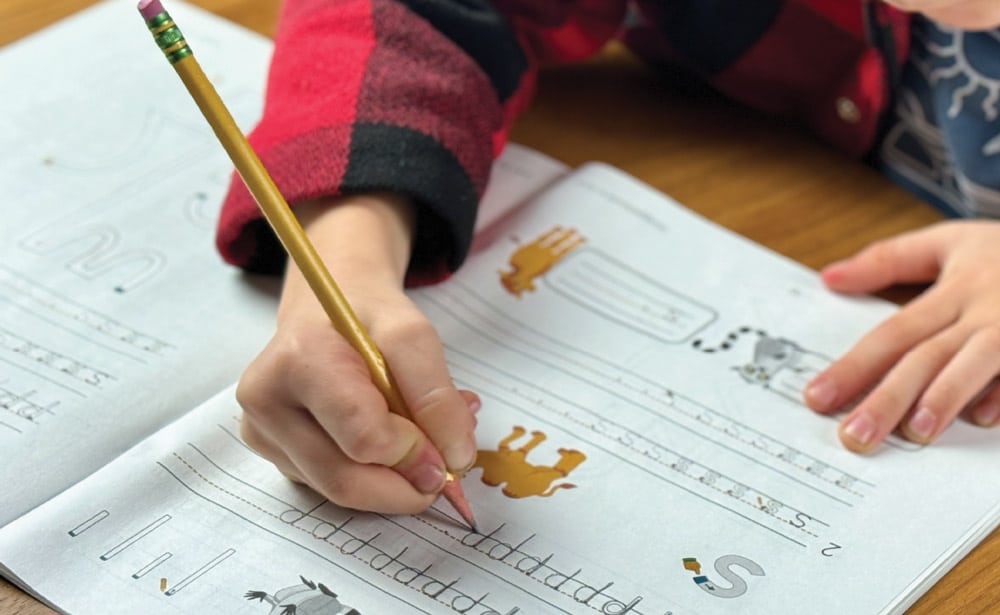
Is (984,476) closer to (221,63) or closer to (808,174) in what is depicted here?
(808,174)

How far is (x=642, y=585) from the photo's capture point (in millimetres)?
414

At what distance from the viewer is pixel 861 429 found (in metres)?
0.48

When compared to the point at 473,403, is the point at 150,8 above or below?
above

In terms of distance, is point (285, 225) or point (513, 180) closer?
point (285, 225)

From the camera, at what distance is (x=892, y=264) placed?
0.56 metres

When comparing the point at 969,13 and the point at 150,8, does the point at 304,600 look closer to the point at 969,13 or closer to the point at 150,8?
the point at 150,8

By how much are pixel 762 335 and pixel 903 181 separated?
6.9 inches

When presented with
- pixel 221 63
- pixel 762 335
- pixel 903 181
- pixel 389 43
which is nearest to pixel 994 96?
pixel 903 181

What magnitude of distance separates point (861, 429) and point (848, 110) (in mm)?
246

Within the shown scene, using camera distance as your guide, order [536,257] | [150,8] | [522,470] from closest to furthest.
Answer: [150,8]
[522,470]
[536,257]

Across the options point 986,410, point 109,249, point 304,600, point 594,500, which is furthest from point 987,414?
point 109,249

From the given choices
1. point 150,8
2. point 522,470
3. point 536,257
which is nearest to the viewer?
point 150,8

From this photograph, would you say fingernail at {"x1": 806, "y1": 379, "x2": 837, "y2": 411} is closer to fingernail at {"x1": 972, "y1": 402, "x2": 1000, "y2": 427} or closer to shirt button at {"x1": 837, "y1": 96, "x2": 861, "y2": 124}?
fingernail at {"x1": 972, "y1": 402, "x2": 1000, "y2": 427}

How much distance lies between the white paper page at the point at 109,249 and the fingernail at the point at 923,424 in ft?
0.90
